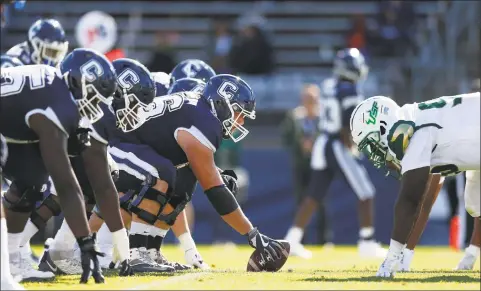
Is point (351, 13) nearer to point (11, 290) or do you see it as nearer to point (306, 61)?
point (306, 61)

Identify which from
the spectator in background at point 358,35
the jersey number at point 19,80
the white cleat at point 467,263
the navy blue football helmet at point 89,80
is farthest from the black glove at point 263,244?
the spectator in background at point 358,35

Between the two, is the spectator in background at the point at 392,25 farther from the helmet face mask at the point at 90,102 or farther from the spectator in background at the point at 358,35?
the helmet face mask at the point at 90,102

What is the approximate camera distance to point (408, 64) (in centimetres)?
1797

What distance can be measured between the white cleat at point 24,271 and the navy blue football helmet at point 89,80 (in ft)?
3.27

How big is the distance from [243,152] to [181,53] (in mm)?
3618

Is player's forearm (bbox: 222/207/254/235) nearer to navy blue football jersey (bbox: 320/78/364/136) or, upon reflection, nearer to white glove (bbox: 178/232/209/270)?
white glove (bbox: 178/232/209/270)

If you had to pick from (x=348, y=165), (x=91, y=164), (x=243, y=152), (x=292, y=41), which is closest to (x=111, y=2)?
(x=292, y=41)

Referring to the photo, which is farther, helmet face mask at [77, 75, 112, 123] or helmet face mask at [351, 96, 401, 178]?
helmet face mask at [351, 96, 401, 178]

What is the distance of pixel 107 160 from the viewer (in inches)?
273

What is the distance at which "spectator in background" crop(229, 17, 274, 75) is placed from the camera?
16.8 metres

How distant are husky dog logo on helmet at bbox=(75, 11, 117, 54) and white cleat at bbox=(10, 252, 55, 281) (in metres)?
8.17

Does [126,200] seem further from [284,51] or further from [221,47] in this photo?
[284,51]

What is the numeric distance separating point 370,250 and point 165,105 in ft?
15.6

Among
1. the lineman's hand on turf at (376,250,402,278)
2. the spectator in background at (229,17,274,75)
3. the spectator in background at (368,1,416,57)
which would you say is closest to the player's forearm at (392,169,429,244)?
the lineman's hand on turf at (376,250,402,278)
